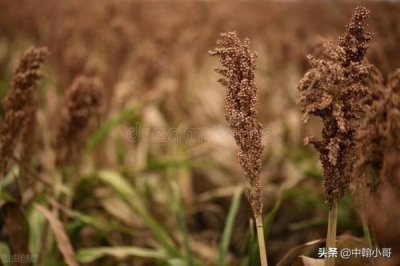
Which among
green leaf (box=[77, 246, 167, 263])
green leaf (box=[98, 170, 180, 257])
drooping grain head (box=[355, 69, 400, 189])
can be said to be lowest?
green leaf (box=[77, 246, 167, 263])

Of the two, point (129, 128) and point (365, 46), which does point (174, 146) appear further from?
point (365, 46)

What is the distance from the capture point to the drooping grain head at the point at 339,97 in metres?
0.99

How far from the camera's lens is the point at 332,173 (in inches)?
40.0

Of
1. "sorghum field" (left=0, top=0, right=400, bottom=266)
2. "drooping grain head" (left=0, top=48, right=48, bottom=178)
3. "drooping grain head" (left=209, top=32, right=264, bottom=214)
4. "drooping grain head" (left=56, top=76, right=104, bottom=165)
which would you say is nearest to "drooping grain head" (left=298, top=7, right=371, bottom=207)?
"sorghum field" (left=0, top=0, right=400, bottom=266)

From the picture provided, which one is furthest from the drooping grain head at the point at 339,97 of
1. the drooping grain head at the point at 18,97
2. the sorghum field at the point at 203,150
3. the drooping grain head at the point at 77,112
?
the drooping grain head at the point at 77,112

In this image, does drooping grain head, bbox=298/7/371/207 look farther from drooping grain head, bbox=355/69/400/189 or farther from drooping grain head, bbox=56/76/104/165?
drooping grain head, bbox=56/76/104/165

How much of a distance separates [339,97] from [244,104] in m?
0.21

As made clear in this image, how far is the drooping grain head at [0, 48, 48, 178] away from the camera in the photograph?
4.65ft

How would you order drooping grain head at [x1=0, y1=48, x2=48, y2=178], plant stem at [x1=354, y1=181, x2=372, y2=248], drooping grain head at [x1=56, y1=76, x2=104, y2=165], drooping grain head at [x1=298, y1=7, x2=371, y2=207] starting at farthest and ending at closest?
drooping grain head at [x1=56, y1=76, x2=104, y2=165], drooping grain head at [x1=0, y1=48, x2=48, y2=178], plant stem at [x1=354, y1=181, x2=372, y2=248], drooping grain head at [x1=298, y1=7, x2=371, y2=207]

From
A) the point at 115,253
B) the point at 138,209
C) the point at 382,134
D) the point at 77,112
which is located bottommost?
the point at 115,253

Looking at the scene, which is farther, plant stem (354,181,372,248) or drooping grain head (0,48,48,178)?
drooping grain head (0,48,48,178)

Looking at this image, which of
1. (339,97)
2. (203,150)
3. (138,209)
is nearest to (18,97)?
(138,209)

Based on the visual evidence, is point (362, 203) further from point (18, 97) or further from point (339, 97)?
point (18, 97)

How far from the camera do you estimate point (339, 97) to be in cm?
100
